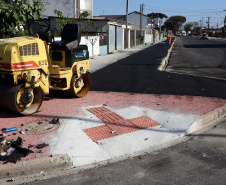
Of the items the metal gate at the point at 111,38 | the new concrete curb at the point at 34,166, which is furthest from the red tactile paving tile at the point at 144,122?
the metal gate at the point at 111,38

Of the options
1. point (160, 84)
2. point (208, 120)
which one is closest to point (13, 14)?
point (160, 84)

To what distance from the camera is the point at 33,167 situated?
13.0 ft

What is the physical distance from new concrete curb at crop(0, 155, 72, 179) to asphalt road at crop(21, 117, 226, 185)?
0.26 metres

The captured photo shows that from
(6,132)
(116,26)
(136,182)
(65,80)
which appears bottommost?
(136,182)

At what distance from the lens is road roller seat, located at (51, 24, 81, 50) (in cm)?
698

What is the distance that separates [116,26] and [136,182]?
26.1 m

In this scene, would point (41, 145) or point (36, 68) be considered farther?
point (36, 68)

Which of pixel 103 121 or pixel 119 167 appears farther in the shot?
pixel 103 121

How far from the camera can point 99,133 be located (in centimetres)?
528

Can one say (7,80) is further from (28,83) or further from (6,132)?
(6,132)

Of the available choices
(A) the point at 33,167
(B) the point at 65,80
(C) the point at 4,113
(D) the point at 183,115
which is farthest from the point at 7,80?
(D) the point at 183,115

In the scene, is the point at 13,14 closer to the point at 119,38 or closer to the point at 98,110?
the point at 98,110

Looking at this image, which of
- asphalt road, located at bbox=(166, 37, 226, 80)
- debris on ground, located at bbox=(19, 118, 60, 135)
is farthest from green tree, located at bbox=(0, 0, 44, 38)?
asphalt road, located at bbox=(166, 37, 226, 80)

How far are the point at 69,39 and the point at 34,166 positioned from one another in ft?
14.6
